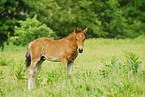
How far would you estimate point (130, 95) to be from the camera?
4.17 meters

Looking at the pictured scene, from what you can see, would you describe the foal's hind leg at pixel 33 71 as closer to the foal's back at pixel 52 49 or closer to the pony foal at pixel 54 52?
the pony foal at pixel 54 52

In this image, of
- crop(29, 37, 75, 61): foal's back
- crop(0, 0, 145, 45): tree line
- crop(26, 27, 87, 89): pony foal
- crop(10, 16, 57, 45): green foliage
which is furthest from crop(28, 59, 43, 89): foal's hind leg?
crop(0, 0, 145, 45): tree line

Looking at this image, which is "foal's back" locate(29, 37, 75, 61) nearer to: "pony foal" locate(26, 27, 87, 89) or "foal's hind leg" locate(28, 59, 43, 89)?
"pony foal" locate(26, 27, 87, 89)

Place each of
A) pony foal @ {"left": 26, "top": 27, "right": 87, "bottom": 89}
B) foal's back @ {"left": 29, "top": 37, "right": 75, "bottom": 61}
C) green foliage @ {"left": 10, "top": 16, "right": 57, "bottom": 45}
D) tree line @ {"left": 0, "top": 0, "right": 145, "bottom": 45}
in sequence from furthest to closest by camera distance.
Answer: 1. tree line @ {"left": 0, "top": 0, "right": 145, "bottom": 45}
2. green foliage @ {"left": 10, "top": 16, "right": 57, "bottom": 45}
3. foal's back @ {"left": 29, "top": 37, "right": 75, "bottom": 61}
4. pony foal @ {"left": 26, "top": 27, "right": 87, "bottom": 89}

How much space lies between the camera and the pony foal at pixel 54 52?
6344 millimetres

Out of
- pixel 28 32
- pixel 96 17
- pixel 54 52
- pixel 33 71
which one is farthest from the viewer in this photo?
pixel 96 17

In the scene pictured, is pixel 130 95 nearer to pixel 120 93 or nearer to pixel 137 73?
pixel 120 93

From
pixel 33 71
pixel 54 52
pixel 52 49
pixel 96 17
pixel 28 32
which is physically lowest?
pixel 33 71

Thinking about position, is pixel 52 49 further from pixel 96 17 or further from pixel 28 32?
pixel 96 17

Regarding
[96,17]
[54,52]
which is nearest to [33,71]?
[54,52]

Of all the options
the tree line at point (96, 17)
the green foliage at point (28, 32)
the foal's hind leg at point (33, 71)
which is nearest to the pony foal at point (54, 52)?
the foal's hind leg at point (33, 71)

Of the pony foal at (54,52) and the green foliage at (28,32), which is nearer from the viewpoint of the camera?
the pony foal at (54,52)

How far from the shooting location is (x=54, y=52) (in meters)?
6.62

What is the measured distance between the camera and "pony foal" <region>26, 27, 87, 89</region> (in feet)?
20.8
